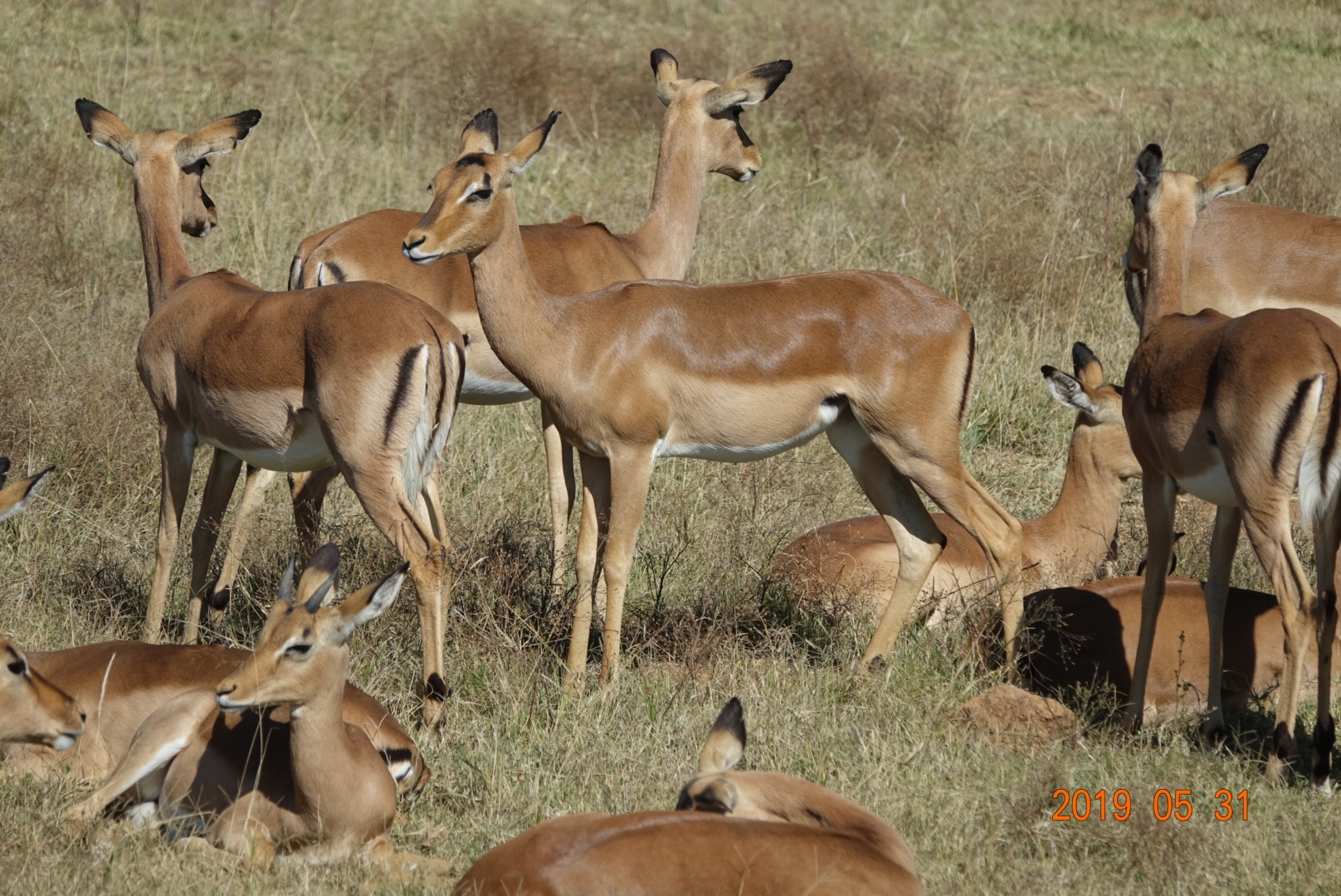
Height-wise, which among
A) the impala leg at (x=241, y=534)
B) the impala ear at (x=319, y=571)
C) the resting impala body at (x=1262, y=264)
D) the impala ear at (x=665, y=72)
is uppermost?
the impala ear at (x=665, y=72)

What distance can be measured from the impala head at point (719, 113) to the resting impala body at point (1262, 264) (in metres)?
2.34

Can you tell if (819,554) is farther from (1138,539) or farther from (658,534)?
(1138,539)

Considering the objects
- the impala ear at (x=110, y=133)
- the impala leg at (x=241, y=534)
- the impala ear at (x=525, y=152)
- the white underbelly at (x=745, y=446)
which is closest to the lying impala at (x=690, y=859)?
the white underbelly at (x=745, y=446)

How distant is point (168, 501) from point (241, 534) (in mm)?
601

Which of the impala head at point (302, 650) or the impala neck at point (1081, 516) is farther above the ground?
the impala head at point (302, 650)

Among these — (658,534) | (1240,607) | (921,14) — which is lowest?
(658,534)

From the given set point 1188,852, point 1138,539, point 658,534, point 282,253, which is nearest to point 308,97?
point 282,253

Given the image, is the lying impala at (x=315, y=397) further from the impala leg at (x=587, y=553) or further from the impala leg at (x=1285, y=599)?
the impala leg at (x=1285, y=599)

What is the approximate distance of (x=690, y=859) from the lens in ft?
10.1

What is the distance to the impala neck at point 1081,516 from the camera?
6.33 meters

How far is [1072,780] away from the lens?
4.51 meters

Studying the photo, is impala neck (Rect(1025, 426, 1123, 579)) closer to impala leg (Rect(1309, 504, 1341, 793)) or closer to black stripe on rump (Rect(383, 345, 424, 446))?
impala leg (Rect(1309, 504, 1341, 793))

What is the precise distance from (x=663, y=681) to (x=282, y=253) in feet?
A: 17.4
